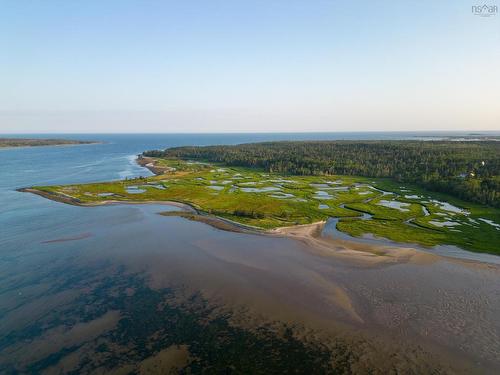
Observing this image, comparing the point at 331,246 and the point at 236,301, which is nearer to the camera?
the point at 236,301

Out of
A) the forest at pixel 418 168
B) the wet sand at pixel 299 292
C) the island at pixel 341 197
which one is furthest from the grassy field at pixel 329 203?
the wet sand at pixel 299 292

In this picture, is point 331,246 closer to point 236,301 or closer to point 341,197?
point 236,301

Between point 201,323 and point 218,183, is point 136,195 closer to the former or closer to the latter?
point 218,183

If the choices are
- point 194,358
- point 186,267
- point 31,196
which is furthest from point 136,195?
point 194,358

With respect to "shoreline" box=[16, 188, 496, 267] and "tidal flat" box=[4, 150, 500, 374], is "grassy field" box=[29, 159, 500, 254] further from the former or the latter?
"tidal flat" box=[4, 150, 500, 374]

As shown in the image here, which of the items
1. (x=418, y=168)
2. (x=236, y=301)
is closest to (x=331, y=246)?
(x=236, y=301)
